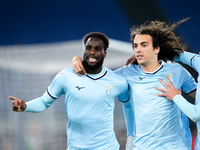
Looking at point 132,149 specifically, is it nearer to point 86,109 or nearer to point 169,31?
point 86,109

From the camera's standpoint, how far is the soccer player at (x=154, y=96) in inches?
102

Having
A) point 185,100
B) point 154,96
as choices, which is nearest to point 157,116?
point 154,96

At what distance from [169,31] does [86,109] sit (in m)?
1.25

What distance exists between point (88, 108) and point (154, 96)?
0.60m

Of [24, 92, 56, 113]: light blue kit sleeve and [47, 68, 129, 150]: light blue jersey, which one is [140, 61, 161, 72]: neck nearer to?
[47, 68, 129, 150]: light blue jersey

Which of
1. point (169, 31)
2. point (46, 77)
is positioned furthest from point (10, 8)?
point (169, 31)

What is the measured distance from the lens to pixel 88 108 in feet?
8.65

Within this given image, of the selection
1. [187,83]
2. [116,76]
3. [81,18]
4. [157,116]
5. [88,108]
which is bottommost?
[157,116]

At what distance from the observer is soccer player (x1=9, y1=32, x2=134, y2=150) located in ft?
8.67

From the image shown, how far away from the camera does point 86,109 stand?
2639 millimetres

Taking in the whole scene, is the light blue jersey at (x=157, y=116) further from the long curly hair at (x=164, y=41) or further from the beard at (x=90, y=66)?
the beard at (x=90, y=66)

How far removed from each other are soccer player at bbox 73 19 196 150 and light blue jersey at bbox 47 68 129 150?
16cm

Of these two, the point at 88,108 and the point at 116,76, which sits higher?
the point at 116,76

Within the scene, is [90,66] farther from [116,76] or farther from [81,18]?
[81,18]
